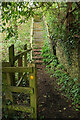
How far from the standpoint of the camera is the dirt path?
3.31 metres

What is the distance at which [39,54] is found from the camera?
28.1ft

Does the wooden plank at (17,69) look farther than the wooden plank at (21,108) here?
No

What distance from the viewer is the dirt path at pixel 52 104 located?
3.31 metres

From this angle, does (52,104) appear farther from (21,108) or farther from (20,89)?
(20,89)

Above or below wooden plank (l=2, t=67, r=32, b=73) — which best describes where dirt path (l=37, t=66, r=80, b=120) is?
below

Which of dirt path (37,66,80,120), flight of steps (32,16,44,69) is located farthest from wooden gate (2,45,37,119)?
flight of steps (32,16,44,69)

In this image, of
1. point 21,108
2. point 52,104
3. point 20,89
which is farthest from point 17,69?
point 52,104

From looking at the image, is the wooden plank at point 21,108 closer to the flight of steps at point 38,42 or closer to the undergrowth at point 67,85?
the undergrowth at point 67,85

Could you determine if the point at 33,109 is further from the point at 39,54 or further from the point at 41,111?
the point at 39,54

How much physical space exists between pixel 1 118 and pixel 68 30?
164 inches

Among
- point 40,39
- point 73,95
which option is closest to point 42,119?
point 73,95

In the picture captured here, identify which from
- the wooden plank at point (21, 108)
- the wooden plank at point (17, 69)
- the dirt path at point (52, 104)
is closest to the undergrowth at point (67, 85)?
the dirt path at point (52, 104)

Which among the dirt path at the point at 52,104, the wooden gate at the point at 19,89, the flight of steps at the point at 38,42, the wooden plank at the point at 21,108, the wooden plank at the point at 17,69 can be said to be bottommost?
the dirt path at the point at 52,104

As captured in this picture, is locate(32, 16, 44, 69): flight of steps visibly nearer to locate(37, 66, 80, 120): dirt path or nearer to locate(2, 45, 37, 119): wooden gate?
locate(37, 66, 80, 120): dirt path
